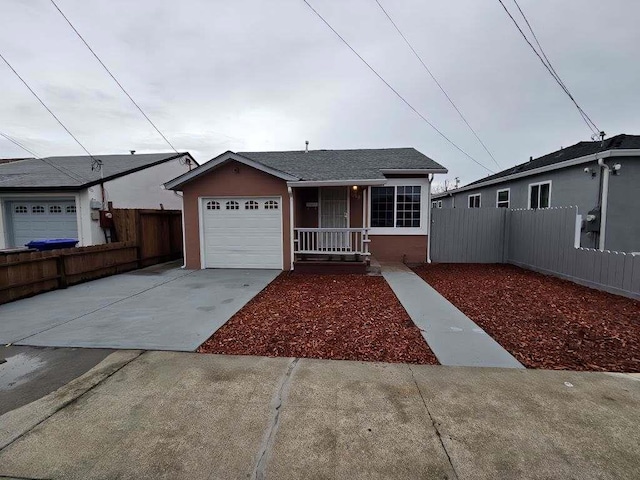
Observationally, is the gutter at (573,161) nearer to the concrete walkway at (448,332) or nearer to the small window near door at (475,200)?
the small window near door at (475,200)

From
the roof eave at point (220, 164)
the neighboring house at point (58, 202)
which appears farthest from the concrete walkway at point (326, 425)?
the neighboring house at point (58, 202)

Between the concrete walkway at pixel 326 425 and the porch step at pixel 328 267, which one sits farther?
the porch step at pixel 328 267

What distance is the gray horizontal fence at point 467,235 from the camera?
10977mm

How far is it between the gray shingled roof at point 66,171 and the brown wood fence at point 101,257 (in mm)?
2207

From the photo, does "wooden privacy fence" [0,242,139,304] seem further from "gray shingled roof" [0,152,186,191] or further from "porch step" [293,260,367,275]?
"porch step" [293,260,367,275]

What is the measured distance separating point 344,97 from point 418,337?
33.6 feet

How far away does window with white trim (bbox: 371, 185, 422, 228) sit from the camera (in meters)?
11.0

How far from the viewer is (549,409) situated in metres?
2.80

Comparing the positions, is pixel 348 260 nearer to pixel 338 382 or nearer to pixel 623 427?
pixel 338 382

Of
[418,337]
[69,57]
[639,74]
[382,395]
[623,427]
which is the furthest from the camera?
[639,74]

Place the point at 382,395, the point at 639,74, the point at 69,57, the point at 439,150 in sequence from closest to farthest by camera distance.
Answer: the point at 382,395 → the point at 69,57 → the point at 639,74 → the point at 439,150

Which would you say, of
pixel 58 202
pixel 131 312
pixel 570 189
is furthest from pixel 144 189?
pixel 570 189

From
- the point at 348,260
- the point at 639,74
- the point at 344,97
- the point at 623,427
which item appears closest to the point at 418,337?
the point at 623,427

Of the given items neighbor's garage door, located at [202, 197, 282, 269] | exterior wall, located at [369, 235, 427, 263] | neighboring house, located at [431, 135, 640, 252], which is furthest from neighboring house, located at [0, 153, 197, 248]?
neighboring house, located at [431, 135, 640, 252]
